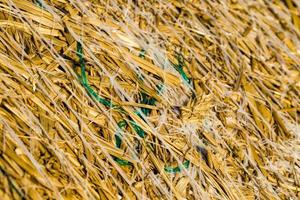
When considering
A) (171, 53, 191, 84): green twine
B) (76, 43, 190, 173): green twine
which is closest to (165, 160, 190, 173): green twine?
(76, 43, 190, 173): green twine

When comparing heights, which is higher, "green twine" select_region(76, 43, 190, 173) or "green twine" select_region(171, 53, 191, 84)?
"green twine" select_region(171, 53, 191, 84)

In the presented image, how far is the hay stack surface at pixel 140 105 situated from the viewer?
1.10 m

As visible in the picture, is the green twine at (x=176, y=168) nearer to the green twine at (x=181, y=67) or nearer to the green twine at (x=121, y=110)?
the green twine at (x=121, y=110)

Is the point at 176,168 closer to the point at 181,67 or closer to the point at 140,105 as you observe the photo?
the point at 140,105

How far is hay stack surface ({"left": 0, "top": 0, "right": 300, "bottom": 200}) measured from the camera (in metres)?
1.10

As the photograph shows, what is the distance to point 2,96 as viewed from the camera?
3.59 ft

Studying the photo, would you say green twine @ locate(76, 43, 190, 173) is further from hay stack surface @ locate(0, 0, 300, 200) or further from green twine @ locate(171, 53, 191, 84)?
green twine @ locate(171, 53, 191, 84)

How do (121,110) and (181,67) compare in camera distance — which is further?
(181,67)

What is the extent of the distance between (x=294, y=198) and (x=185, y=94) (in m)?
0.32

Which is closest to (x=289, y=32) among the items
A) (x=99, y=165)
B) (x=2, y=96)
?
(x=99, y=165)

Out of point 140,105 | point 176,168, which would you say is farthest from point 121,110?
point 176,168

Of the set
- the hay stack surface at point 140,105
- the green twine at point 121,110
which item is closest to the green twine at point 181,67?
the hay stack surface at point 140,105

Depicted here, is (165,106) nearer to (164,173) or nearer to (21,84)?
(164,173)

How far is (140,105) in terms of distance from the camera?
123cm
